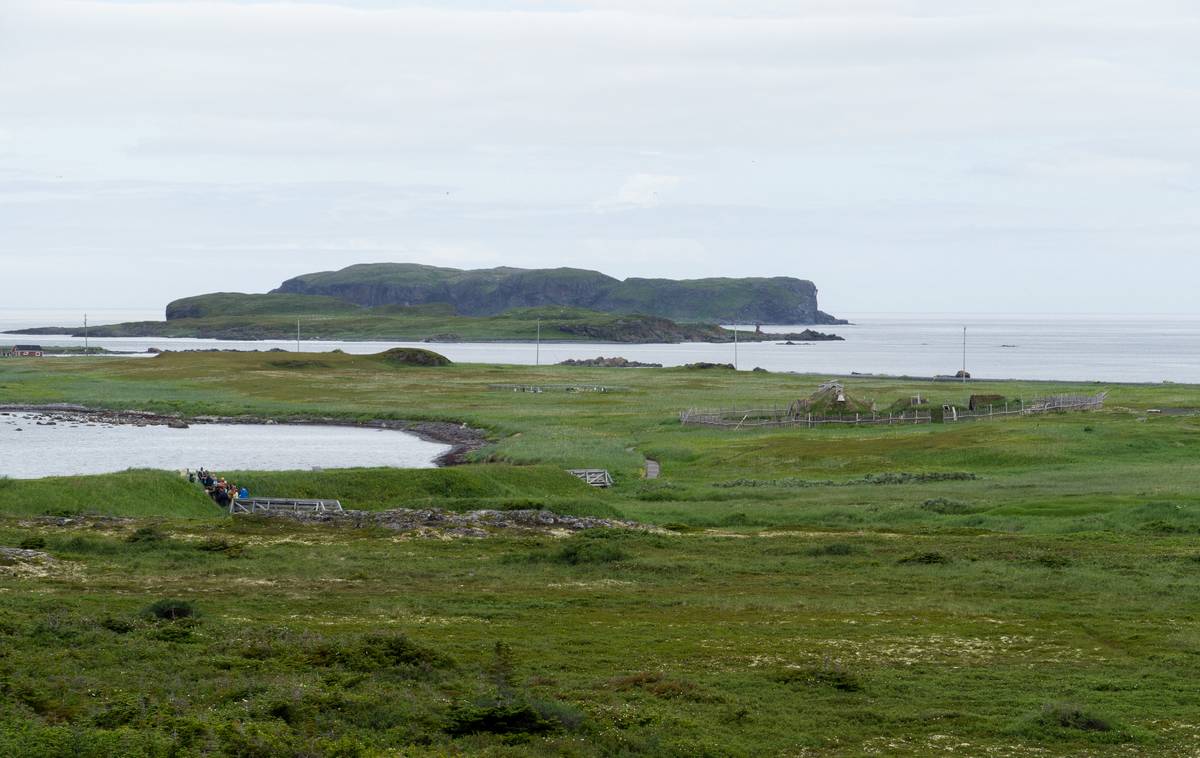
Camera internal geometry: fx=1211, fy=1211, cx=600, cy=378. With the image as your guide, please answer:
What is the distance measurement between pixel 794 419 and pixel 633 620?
68.2m

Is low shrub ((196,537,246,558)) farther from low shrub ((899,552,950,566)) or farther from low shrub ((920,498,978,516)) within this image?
low shrub ((920,498,978,516))

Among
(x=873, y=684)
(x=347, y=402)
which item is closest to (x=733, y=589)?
(x=873, y=684)

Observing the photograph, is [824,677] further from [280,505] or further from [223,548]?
[280,505]

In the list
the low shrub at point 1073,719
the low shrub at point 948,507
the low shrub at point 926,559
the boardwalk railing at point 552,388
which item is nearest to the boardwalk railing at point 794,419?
the boardwalk railing at point 552,388

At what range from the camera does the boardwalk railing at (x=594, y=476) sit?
60844mm

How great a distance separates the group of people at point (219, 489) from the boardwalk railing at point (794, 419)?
154 feet

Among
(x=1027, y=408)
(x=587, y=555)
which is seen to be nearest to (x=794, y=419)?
(x=1027, y=408)

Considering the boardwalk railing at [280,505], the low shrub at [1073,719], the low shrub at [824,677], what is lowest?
the boardwalk railing at [280,505]

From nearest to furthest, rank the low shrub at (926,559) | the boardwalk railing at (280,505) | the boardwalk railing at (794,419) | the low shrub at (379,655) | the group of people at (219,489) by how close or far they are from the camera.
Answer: the low shrub at (379,655), the low shrub at (926,559), the boardwalk railing at (280,505), the group of people at (219,489), the boardwalk railing at (794,419)

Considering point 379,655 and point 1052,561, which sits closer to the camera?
point 379,655

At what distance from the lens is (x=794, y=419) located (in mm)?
93750

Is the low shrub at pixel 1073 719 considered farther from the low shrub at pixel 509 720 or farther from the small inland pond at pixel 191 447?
the small inland pond at pixel 191 447

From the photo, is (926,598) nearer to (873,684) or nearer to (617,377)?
(873,684)

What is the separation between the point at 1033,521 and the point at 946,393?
282ft
